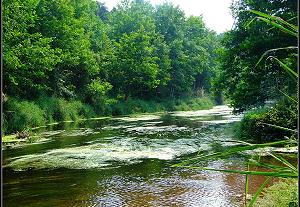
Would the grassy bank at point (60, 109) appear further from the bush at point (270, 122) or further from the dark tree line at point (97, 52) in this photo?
the bush at point (270, 122)

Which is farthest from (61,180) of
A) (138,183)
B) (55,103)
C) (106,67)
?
(106,67)

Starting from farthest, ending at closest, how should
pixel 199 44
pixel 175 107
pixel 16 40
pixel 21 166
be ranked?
pixel 199 44 < pixel 175 107 < pixel 16 40 < pixel 21 166

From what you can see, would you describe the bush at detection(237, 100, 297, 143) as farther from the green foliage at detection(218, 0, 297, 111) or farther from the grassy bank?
the grassy bank

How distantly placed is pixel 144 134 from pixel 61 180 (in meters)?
7.74

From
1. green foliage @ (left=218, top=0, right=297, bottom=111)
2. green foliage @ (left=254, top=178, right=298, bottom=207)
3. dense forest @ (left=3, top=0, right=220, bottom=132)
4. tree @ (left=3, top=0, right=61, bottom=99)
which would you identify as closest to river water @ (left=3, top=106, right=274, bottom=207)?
green foliage @ (left=254, top=178, right=298, bottom=207)

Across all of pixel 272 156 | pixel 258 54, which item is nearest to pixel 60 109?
pixel 258 54

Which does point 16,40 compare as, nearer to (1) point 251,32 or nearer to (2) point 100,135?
(2) point 100,135

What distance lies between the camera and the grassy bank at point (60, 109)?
1784 centimetres

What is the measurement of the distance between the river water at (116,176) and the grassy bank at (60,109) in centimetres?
478

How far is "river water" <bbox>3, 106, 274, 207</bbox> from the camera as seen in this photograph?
665cm

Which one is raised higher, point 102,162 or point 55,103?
point 55,103

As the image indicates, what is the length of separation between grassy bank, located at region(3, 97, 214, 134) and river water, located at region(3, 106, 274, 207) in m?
4.78

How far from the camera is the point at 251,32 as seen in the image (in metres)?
16.2

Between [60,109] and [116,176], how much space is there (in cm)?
1602
